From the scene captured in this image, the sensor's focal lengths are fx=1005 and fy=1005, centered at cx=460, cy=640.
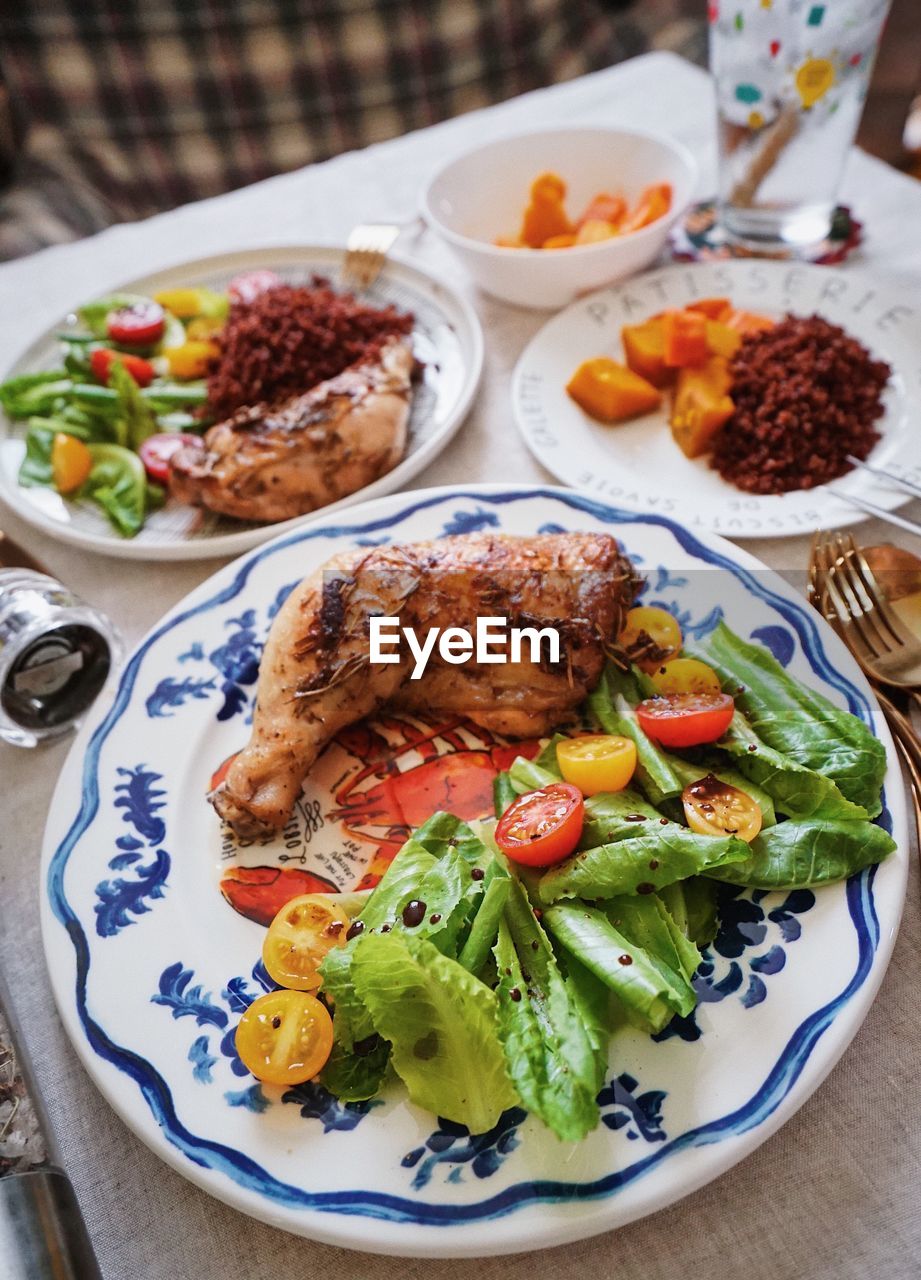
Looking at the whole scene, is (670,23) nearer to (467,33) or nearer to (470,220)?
(467,33)

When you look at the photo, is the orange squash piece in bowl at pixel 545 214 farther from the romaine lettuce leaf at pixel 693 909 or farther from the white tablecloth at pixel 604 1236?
the romaine lettuce leaf at pixel 693 909

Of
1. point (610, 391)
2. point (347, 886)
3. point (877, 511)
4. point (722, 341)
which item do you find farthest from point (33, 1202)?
point (722, 341)

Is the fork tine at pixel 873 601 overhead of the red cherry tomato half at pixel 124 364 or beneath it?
overhead

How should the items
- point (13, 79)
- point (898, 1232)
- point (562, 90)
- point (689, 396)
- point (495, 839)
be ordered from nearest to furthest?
point (898, 1232), point (495, 839), point (689, 396), point (562, 90), point (13, 79)

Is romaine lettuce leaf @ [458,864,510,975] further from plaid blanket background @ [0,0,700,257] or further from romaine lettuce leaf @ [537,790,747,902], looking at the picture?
plaid blanket background @ [0,0,700,257]

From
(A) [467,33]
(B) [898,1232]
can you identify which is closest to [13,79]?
(A) [467,33]

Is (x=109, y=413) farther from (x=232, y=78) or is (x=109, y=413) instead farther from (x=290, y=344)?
(x=232, y=78)

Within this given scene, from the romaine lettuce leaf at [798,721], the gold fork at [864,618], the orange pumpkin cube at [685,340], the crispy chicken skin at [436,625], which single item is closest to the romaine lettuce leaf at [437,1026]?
the crispy chicken skin at [436,625]
